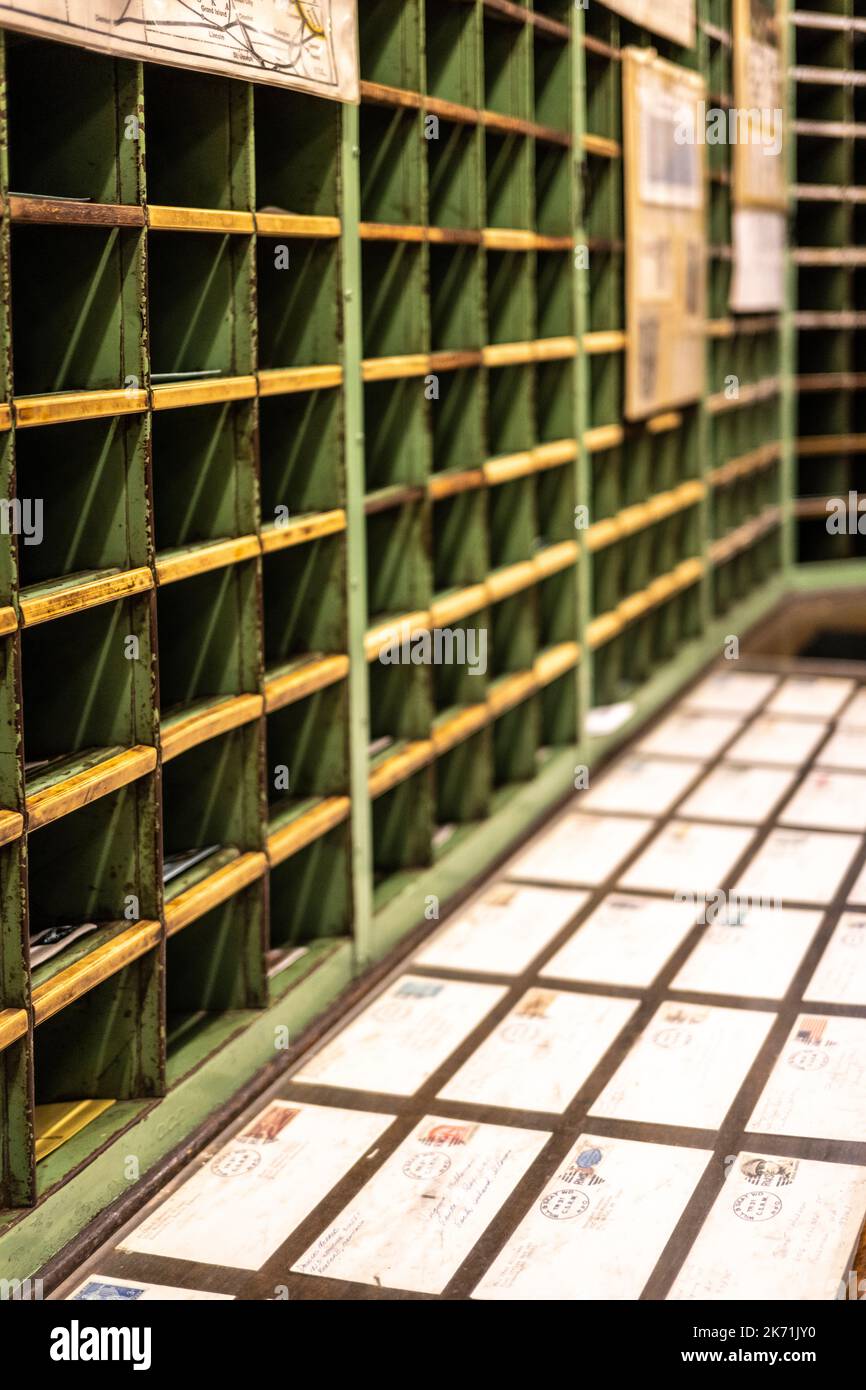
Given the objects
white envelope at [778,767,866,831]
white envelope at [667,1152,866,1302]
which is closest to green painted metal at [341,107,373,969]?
white envelope at [667,1152,866,1302]

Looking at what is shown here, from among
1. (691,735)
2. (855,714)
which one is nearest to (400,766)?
(691,735)

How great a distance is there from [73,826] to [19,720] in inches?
15.3

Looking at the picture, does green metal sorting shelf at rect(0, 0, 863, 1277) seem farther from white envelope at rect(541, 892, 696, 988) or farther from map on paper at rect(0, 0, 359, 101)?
white envelope at rect(541, 892, 696, 988)

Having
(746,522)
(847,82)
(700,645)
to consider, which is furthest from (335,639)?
(847,82)

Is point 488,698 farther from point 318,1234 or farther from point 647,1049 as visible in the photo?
point 318,1234

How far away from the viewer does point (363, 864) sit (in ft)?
10.8

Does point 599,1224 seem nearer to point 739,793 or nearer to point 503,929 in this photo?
point 503,929

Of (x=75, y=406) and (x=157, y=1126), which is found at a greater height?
(x=75, y=406)

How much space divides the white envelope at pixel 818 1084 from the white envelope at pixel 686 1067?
0.06 meters

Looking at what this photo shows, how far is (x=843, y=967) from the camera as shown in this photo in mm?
3305

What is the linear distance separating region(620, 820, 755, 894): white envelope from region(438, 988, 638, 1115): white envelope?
65 centimetres

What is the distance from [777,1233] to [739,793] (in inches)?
86.8

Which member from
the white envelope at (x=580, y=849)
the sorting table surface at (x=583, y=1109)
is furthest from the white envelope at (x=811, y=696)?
the white envelope at (x=580, y=849)

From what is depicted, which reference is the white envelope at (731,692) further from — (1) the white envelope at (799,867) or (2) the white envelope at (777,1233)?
(2) the white envelope at (777,1233)
